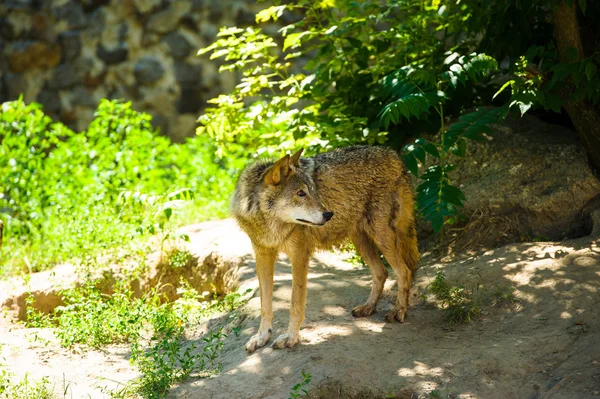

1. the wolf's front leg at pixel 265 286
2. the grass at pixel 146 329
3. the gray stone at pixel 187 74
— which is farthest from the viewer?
the gray stone at pixel 187 74

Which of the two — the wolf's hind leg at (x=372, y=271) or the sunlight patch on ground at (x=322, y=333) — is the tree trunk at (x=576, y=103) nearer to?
the wolf's hind leg at (x=372, y=271)

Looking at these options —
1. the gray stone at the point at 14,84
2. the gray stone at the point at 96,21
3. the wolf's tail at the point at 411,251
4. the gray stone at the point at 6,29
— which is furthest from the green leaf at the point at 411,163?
the gray stone at the point at 6,29

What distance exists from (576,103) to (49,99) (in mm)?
8700

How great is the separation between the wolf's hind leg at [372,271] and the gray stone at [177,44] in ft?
23.1

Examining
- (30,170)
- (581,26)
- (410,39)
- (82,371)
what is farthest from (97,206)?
(581,26)

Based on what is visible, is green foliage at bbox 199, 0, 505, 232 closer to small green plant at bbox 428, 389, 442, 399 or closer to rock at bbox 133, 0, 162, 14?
small green plant at bbox 428, 389, 442, 399

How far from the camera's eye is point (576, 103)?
21.4ft

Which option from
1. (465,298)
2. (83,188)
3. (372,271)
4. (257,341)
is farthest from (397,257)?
(83,188)

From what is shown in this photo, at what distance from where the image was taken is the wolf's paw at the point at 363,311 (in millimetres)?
6020

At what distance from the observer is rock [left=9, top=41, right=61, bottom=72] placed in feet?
38.0

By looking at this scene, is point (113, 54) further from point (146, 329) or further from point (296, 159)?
point (296, 159)

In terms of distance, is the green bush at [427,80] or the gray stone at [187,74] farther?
the gray stone at [187,74]

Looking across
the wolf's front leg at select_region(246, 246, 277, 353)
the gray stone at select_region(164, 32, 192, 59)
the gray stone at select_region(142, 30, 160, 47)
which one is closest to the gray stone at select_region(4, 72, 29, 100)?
the gray stone at select_region(142, 30, 160, 47)

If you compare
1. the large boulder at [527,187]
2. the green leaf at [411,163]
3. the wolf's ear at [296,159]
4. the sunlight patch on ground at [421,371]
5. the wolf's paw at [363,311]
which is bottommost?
Answer: the sunlight patch on ground at [421,371]
